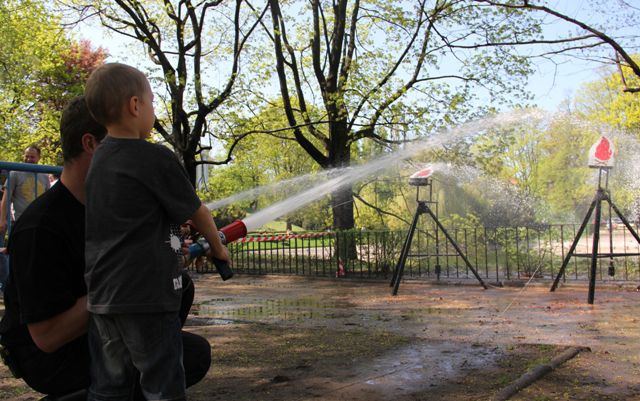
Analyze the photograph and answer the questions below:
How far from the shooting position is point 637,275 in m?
12.2

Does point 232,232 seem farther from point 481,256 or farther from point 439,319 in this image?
point 481,256

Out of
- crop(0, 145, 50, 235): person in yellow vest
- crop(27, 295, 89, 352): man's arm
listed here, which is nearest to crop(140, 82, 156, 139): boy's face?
crop(27, 295, 89, 352): man's arm

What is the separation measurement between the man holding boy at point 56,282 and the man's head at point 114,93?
196 millimetres

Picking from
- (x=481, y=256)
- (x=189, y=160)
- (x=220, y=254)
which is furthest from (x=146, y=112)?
(x=189, y=160)

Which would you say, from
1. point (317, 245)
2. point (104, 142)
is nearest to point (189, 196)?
point (104, 142)

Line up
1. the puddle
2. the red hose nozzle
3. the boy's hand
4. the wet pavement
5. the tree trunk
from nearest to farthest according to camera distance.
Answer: the boy's hand, the red hose nozzle, the puddle, the wet pavement, the tree trunk

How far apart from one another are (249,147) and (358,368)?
17196 mm

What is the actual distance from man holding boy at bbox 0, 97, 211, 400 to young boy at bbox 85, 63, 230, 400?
15 centimetres

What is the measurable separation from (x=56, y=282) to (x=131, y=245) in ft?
1.17

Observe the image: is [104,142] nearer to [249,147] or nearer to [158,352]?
[158,352]

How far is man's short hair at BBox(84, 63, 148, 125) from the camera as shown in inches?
83.0

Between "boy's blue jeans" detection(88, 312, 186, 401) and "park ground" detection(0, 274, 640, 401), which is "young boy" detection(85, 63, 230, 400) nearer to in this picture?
"boy's blue jeans" detection(88, 312, 186, 401)

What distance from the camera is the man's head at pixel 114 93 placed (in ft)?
6.92

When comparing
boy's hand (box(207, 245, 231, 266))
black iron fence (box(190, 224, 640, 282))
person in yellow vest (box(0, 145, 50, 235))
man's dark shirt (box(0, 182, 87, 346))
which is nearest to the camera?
man's dark shirt (box(0, 182, 87, 346))
